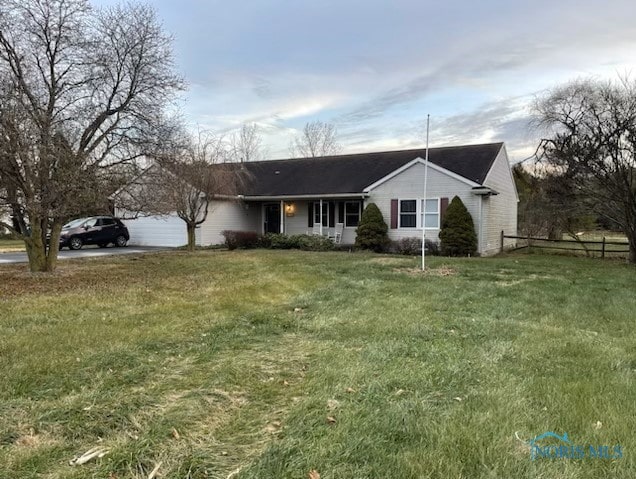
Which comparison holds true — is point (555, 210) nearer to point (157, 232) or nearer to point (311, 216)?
point (311, 216)

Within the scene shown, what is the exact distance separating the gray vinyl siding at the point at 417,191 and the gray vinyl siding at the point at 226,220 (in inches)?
293

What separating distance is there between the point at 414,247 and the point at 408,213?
1.67 metres

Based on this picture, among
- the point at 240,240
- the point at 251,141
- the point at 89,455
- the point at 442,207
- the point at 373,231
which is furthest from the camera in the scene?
the point at 251,141

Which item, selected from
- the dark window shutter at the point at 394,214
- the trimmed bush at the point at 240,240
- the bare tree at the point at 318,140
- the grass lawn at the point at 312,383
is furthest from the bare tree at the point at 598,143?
the bare tree at the point at 318,140

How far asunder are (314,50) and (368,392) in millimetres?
14749

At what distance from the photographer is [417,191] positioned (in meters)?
17.7

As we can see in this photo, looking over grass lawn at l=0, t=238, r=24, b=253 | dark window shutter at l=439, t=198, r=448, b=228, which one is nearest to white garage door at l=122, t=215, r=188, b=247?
grass lawn at l=0, t=238, r=24, b=253

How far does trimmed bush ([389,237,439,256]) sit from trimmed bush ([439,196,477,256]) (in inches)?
20.2

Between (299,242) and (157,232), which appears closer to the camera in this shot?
(299,242)

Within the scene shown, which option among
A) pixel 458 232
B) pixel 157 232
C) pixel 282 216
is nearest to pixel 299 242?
pixel 282 216

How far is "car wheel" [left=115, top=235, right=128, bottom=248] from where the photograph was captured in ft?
70.0

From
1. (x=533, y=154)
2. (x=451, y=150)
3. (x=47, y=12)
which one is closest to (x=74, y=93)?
(x=47, y=12)

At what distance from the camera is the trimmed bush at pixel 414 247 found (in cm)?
1695

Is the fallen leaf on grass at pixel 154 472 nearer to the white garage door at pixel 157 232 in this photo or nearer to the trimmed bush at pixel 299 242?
the trimmed bush at pixel 299 242
